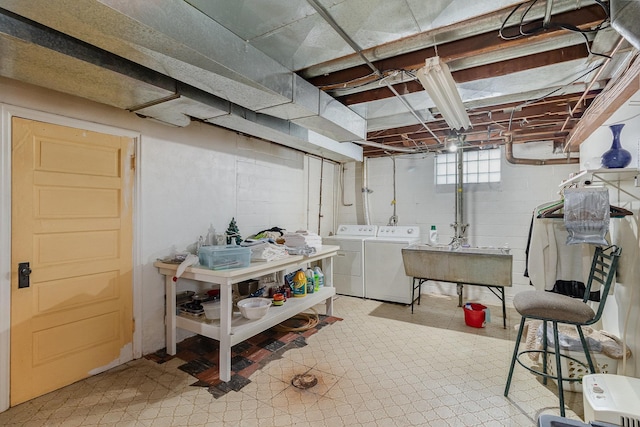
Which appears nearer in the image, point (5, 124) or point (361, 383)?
point (5, 124)

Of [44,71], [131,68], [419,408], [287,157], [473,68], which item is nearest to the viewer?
[44,71]

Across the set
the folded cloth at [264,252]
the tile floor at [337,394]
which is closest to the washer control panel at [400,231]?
the tile floor at [337,394]

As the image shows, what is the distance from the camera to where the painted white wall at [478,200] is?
4.24 meters

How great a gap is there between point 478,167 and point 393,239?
163 cm

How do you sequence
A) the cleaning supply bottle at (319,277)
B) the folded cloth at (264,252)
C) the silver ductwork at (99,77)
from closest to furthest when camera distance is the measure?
the silver ductwork at (99,77), the folded cloth at (264,252), the cleaning supply bottle at (319,277)

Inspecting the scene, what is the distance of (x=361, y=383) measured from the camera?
236 centimetres

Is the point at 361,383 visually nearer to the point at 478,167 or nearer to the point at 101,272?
the point at 101,272

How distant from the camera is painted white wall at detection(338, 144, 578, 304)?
4.24 metres

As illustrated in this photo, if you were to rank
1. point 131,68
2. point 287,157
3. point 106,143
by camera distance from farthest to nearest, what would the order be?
point 287,157, point 106,143, point 131,68

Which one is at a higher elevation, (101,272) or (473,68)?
(473,68)

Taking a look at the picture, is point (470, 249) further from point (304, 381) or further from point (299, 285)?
point (304, 381)

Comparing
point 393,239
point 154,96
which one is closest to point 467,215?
point 393,239

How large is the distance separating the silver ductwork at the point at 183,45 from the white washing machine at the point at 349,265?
98.3 inches

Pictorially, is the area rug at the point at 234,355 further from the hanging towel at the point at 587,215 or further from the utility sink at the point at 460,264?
the hanging towel at the point at 587,215
